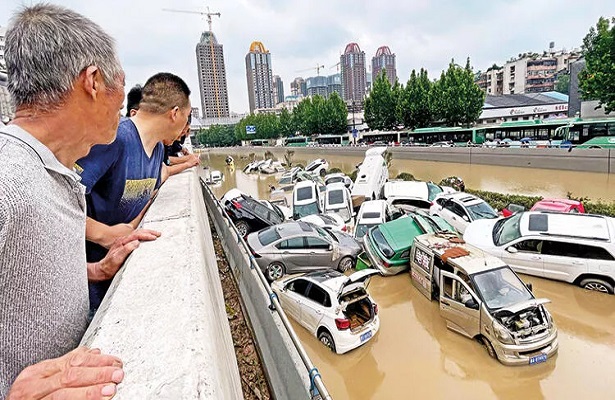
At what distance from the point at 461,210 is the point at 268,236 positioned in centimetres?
664

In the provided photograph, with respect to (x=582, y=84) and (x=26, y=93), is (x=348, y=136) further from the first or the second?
(x=26, y=93)

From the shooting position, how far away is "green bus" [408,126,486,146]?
1527 inches

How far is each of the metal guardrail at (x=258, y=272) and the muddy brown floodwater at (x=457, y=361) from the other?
200cm

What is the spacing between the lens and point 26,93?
113cm

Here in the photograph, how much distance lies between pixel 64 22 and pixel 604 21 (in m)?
33.6

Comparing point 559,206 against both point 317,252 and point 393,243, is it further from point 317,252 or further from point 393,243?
point 317,252

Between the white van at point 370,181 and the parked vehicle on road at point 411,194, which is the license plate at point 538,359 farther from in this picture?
the white van at point 370,181

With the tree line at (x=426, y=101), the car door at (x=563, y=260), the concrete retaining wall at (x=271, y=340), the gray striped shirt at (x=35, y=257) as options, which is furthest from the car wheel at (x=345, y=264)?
the tree line at (x=426, y=101)

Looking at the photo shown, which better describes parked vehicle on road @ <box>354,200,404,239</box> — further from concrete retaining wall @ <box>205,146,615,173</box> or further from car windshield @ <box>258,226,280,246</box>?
concrete retaining wall @ <box>205,146,615,173</box>

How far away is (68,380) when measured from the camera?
886mm

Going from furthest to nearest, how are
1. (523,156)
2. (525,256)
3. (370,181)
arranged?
(523,156) < (370,181) < (525,256)

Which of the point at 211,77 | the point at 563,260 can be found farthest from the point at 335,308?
the point at 211,77

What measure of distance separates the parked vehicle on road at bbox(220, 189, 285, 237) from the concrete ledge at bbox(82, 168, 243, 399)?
10155 mm

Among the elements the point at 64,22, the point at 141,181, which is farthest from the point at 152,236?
the point at 64,22
